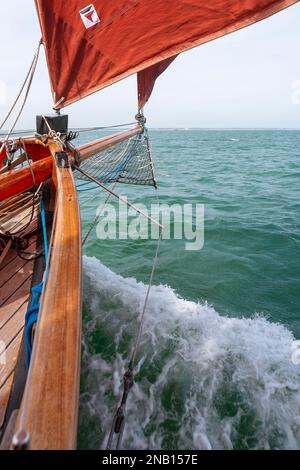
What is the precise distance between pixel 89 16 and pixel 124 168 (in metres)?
3.44

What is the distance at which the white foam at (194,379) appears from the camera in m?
2.33

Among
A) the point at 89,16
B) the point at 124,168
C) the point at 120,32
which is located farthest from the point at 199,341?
the point at 124,168

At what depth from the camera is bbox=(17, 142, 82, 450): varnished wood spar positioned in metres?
0.72

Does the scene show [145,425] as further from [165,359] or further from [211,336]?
[211,336]

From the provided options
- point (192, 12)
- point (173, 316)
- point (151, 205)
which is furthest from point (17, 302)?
point (151, 205)

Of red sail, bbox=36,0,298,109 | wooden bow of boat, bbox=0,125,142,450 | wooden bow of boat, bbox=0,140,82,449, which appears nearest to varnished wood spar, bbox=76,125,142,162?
wooden bow of boat, bbox=0,125,142,450

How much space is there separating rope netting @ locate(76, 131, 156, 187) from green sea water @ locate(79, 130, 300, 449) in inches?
65.5

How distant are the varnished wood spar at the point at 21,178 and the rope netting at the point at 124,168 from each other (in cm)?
205

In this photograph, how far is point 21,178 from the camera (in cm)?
228

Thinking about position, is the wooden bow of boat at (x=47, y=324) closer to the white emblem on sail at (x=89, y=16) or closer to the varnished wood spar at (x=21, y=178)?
the varnished wood spar at (x=21, y=178)

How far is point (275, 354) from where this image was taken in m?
3.16

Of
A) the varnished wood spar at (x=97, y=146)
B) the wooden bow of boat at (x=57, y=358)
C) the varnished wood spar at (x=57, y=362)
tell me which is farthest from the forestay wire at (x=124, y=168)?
Result: the varnished wood spar at (x=57, y=362)

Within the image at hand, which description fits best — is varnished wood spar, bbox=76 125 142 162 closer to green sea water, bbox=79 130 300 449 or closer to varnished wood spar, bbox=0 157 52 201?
varnished wood spar, bbox=0 157 52 201
